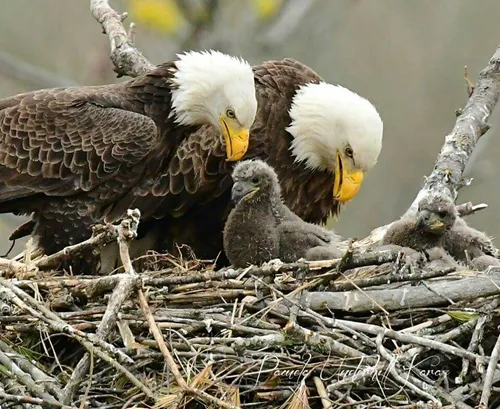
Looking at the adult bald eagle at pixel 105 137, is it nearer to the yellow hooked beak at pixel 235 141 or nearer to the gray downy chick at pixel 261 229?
the yellow hooked beak at pixel 235 141

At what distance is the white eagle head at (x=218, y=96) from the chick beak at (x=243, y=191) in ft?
1.30

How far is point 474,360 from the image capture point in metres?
4.42

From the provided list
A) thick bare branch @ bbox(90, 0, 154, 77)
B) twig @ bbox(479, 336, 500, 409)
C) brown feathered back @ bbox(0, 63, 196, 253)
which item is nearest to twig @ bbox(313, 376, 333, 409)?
twig @ bbox(479, 336, 500, 409)

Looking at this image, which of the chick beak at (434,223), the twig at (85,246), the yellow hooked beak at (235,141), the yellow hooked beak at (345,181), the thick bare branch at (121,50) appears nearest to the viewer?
the twig at (85,246)

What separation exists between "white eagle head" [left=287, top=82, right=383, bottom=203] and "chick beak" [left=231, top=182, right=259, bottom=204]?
75 centimetres

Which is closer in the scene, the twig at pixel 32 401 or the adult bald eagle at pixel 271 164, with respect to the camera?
the twig at pixel 32 401

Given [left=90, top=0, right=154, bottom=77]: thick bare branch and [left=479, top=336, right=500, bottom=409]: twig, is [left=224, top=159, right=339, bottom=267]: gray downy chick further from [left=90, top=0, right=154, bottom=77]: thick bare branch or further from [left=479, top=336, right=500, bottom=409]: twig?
[left=90, top=0, right=154, bottom=77]: thick bare branch

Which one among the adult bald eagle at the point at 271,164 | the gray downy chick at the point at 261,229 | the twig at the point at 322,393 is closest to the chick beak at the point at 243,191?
the gray downy chick at the point at 261,229

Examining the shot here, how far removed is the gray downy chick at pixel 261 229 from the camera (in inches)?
219

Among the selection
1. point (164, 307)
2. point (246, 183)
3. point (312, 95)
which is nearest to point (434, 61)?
point (312, 95)

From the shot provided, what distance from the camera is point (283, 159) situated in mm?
6438

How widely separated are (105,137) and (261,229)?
1204 mm

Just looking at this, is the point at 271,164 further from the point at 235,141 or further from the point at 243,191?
the point at 243,191

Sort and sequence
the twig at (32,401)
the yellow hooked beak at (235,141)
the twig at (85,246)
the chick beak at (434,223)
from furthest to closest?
the yellow hooked beak at (235,141) < the chick beak at (434,223) < the twig at (85,246) < the twig at (32,401)
